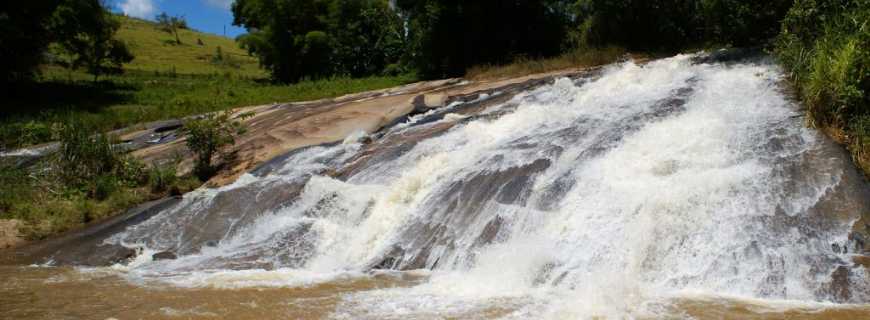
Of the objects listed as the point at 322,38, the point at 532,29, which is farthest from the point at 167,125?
the point at 322,38

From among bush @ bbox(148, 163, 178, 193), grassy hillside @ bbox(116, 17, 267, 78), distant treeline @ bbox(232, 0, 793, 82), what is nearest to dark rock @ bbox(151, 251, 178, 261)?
bush @ bbox(148, 163, 178, 193)

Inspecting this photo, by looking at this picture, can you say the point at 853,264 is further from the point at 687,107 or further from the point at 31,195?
the point at 31,195

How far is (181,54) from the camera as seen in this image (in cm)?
5284

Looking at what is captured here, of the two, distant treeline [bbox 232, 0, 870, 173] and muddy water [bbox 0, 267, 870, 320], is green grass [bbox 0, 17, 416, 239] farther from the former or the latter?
muddy water [bbox 0, 267, 870, 320]

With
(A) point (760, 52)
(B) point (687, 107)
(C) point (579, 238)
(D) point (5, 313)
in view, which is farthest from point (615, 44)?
→ (D) point (5, 313)

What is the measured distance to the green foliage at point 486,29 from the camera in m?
23.5

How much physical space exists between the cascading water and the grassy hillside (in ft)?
119

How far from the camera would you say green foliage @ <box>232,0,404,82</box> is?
126 ft

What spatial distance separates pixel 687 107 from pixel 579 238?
425 centimetres

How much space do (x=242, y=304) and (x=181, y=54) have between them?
50152 mm

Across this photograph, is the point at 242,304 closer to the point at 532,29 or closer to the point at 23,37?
the point at 532,29

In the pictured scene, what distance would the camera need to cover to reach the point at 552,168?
9148mm

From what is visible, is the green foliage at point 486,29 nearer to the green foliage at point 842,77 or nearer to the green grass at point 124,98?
the green grass at point 124,98

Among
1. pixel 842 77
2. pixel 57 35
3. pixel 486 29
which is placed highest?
pixel 57 35
